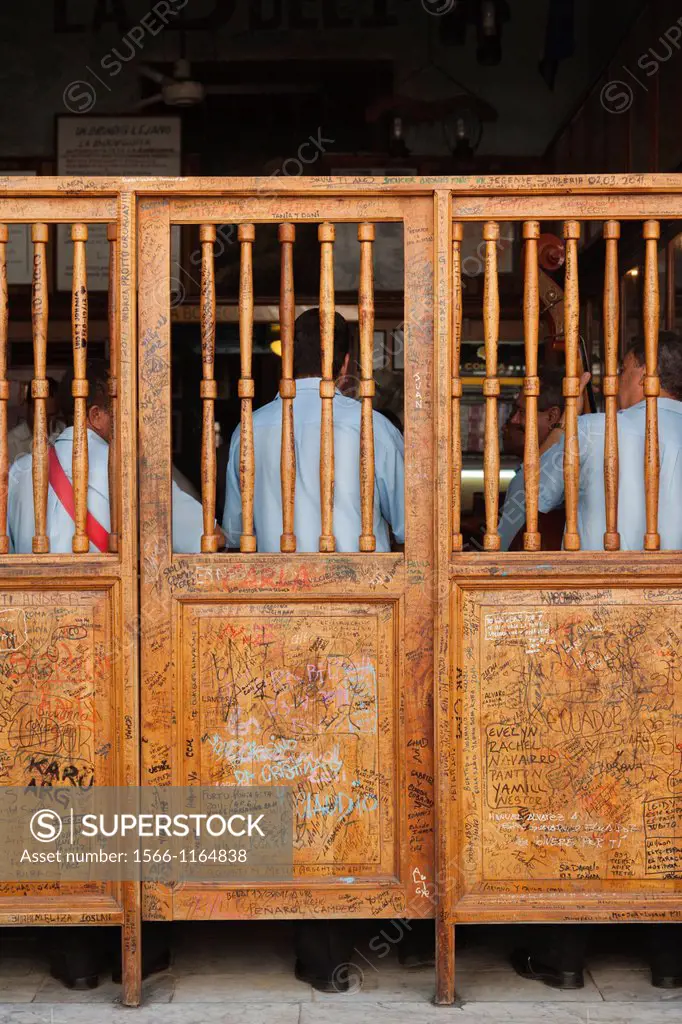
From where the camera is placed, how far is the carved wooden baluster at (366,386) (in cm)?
348

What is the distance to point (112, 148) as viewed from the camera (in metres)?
6.99

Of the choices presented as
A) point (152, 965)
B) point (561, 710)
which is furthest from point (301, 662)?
point (152, 965)

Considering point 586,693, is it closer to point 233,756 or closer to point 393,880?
point 393,880

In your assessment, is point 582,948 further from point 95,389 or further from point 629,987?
point 95,389

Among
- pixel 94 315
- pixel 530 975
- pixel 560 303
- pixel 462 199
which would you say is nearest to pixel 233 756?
pixel 530 975

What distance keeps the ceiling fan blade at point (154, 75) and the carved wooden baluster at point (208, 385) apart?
3793 millimetres

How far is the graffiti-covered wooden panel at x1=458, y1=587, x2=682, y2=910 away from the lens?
3.54m

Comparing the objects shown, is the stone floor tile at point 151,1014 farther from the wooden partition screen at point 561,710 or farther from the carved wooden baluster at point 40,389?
the carved wooden baluster at point 40,389

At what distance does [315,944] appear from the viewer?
12.0 ft

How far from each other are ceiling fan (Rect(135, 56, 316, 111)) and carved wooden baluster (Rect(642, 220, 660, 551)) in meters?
3.88

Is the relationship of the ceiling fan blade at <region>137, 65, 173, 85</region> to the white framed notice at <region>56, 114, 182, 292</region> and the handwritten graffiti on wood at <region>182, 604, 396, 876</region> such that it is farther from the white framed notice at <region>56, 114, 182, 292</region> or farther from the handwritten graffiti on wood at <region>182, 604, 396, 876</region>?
the handwritten graffiti on wood at <region>182, 604, 396, 876</region>

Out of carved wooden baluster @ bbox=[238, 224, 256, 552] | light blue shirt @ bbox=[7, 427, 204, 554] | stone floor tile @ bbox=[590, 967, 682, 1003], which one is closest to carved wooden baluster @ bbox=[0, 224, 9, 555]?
light blue shirt @ bbox=[7, 427, 204, 554]

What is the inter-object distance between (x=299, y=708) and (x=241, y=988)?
0.88 meters

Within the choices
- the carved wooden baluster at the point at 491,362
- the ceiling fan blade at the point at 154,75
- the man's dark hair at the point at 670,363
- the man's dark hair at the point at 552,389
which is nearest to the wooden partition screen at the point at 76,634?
the carved wooden baluster at the point at 491,362
